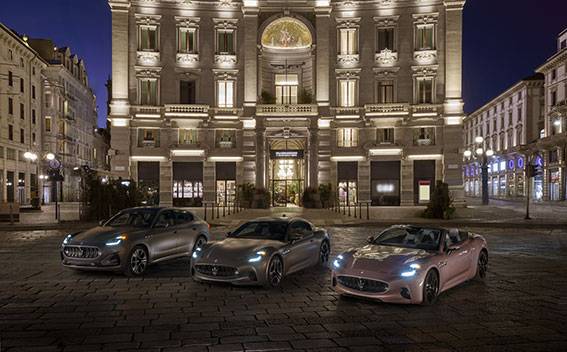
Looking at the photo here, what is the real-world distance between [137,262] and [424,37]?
127ft

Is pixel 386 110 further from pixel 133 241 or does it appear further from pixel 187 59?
pixel 133 241

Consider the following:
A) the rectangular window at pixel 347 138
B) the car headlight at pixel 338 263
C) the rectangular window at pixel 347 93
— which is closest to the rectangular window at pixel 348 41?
the rectangular window at pixel 347 93

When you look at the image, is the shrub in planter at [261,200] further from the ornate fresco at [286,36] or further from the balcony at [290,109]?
the ornate fresco at [286,36]

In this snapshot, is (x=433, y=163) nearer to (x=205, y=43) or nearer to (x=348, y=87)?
(x=348, y=87)

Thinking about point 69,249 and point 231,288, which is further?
point 69,249

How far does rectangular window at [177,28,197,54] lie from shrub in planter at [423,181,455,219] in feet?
83.4

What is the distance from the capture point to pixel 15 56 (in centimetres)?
5062

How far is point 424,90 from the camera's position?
44.0m

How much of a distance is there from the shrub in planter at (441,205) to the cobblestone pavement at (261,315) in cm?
1757

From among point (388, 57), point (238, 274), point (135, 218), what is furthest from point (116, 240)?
point (388, 57)

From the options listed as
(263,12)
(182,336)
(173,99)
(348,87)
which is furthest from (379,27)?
(182,336)

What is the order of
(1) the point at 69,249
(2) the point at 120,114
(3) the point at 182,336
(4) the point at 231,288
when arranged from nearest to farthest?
(3) the point at 182,336 < (4) the point at 231,288 < (1) the point at 69,249 < (2) the point at 120,114

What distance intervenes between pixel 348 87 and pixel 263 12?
10.3m

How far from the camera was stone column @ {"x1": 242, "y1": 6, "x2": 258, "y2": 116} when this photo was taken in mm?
43469
